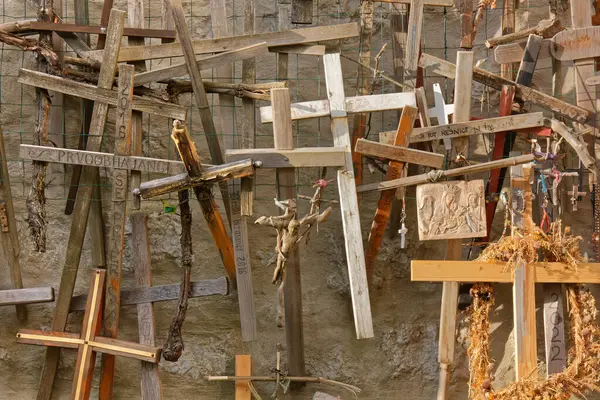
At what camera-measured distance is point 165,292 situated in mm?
6566

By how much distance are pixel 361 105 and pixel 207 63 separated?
957 mm

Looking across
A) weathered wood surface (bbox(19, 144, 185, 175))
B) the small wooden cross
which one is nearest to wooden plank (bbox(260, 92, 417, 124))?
weathered wood surface (bbox(19, 144, 185, 175))

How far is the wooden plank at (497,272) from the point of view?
6266mm

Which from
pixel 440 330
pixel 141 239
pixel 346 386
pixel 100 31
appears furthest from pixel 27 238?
pixel 440 330

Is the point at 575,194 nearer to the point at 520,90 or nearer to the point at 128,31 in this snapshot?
the point at 520,90

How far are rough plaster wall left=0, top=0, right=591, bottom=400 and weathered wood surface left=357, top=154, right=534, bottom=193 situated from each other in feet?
1.72

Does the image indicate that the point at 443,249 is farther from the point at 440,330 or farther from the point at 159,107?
the point at 159,107

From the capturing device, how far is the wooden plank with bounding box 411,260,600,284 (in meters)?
6.27

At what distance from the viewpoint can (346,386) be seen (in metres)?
6.62

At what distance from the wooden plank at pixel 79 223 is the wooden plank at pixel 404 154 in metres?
1.53

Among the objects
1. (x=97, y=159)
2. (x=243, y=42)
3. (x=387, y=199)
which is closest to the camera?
(x=97, y=159)

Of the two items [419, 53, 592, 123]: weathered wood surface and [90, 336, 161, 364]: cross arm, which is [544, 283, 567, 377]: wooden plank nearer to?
[419, 53, 592, 123]: weathered wood surface

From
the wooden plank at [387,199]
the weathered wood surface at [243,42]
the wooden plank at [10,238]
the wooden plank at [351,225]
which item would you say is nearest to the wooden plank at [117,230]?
the weathered wood surface at [243,42]

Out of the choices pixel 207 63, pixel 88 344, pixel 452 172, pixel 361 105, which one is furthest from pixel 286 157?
pixel 88 344
